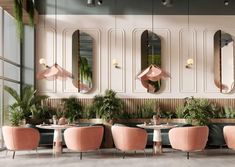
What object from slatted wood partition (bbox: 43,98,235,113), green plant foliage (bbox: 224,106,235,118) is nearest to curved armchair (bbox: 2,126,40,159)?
slatted wood partition (bbox: 43,98,235,113)

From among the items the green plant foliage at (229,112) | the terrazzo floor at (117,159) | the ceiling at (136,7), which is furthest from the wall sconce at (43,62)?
the green plant foliage at (229,112)

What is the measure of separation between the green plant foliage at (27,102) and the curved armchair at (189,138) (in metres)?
4.41

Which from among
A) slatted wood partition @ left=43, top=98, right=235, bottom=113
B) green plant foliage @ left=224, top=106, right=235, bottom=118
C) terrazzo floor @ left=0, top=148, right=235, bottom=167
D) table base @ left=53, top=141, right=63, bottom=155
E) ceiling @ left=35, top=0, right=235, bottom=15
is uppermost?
ceiling @ left=35, top=0, right=235, bottom=15

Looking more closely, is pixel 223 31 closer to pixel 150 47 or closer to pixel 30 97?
pixel 150 47

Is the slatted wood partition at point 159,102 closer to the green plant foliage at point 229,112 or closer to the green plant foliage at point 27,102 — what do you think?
the green plant foliage at point 229,112

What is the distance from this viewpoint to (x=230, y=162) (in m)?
8.00

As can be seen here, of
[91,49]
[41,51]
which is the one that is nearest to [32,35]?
[41,51]

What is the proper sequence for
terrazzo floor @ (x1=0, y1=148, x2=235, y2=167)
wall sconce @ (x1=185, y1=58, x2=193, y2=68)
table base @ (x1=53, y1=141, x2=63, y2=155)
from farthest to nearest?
wall sconce @ (x1=185, y1=58, x2=193, y2=68), table base @ (x1=53, y1=141, x2=63, y2=155), terrazzo floor @ (x1=0, y1=148, x2=235, y2=167)

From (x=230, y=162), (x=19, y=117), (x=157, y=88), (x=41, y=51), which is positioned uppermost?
(x=41, y=51)

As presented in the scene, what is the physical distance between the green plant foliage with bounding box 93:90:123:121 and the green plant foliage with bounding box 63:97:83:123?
56 centimetres

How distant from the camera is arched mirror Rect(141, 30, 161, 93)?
11758 mm

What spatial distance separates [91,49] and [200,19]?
3.52 m

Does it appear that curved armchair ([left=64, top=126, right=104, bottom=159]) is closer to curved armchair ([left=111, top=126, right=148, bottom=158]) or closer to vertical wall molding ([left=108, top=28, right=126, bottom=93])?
curved armchair ([left=111, top=126, right=148, bottom=158])

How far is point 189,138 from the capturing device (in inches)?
330
